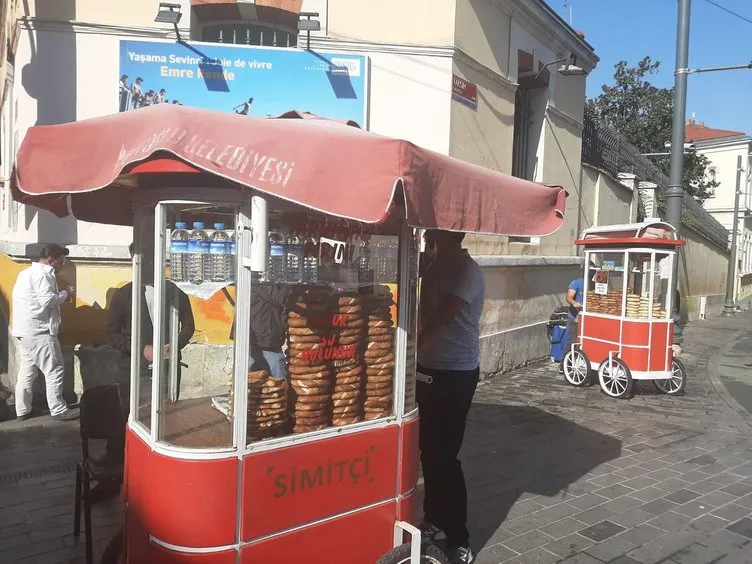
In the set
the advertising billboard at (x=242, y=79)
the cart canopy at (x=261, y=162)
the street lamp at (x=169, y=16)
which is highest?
the street lamp at (x=169, y=16)

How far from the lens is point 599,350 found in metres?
8.44

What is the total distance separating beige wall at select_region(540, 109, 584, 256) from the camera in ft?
35.2

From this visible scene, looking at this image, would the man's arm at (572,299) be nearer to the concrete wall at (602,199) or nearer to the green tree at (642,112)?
the concrete wall at (602,199)

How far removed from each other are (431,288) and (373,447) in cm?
101

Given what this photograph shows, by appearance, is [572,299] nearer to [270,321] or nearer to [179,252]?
[270,321]

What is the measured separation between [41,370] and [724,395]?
8.71m

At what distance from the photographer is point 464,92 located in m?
8.16

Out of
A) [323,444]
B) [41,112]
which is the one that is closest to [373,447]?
[323,444]

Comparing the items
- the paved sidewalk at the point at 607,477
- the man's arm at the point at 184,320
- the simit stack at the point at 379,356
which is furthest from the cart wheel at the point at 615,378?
the man's arm at the point at 184,320

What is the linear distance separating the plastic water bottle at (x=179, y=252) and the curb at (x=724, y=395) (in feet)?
21.4

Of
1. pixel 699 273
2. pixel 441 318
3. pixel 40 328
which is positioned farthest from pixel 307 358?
pixel 699 273

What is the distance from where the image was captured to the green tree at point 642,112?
→ 2373 centimetres

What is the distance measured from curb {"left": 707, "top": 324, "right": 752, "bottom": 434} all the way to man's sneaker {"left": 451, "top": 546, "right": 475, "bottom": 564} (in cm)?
476

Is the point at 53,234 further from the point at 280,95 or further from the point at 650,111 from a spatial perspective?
the point at 650,111
